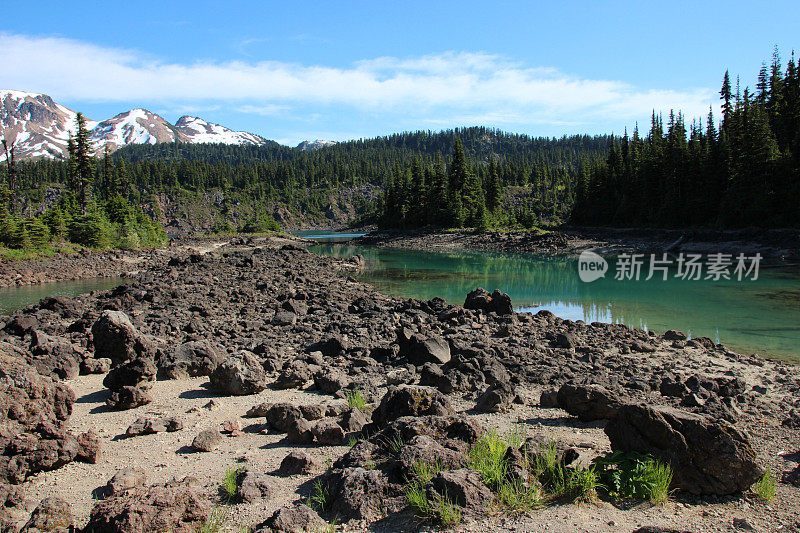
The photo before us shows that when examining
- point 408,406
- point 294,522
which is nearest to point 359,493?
point 294,522

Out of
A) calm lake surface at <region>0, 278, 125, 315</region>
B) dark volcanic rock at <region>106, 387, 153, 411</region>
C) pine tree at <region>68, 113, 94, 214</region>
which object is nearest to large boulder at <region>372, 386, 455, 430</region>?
dark volcanic rock at <region>106, 387, 153, 411</region>

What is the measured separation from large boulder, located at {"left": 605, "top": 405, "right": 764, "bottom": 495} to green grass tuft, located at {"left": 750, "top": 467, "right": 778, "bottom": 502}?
89 mm

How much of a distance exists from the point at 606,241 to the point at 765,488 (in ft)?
202

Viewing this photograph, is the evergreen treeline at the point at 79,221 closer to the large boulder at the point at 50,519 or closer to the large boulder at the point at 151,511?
the large boulder at the point at 50,519

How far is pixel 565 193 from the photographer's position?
135250 mm

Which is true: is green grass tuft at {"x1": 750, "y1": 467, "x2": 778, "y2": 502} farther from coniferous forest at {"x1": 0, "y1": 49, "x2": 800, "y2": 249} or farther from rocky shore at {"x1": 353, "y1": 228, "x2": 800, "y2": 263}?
coniferous forest at {"x1": 0, "y1": 49, "x2": 800, "y2": 249}

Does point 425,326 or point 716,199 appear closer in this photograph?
point 425,326

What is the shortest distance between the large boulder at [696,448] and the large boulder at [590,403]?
6.62ft

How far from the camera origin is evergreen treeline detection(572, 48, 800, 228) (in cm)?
5331

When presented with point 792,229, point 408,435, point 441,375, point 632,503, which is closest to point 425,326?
point 441,375

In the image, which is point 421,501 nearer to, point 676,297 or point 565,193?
point 676,297

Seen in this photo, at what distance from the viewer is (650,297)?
88.5 ft

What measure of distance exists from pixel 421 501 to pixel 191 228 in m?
177

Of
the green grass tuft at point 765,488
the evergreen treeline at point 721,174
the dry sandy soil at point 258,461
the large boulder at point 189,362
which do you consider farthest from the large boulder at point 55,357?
the evergreen treeline at point 721,174
